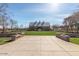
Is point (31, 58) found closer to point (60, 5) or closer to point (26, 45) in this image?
point (26, 45)

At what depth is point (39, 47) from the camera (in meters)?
4.85

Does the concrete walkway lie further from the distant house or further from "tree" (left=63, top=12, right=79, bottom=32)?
"tree" (left=63, top=12, right=79, bottom=32)

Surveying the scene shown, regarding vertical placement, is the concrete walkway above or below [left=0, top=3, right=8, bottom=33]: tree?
below

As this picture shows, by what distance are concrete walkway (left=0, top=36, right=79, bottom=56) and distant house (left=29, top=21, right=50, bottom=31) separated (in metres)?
0.18

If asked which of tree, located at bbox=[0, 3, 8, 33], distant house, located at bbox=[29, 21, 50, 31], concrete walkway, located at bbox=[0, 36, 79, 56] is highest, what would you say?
tree, located at bbox=[0, 3, 8, 33]

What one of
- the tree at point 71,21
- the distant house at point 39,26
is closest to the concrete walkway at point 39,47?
the distant house at point 39,26

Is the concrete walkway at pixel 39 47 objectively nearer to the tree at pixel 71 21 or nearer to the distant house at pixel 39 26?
the distant house at pixel 39 26

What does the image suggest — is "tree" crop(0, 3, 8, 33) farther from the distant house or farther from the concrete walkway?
the distant house

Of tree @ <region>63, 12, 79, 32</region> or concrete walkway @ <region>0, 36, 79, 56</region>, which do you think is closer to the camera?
concrete walkway @ <region>0, 36, 79, 56</region>

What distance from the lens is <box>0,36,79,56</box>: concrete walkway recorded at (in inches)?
187

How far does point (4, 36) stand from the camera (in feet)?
16.6

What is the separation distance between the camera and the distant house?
4.96m

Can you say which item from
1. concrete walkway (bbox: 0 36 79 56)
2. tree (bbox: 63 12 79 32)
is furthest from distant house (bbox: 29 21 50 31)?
tree (bbox: 63 12 79 32)

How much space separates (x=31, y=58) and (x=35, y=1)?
1204 millimetres
